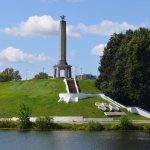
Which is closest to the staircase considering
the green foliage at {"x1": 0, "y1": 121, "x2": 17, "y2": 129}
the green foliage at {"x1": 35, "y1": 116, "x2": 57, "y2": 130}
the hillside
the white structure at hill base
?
the hillside

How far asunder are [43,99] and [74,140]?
4175cm

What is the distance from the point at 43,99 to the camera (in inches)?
4801

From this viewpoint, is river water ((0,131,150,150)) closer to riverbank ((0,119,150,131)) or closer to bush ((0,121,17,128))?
riverbank ((0,119,150,131))

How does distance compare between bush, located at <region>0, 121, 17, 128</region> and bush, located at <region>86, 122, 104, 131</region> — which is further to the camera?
bush, located at <region>0, 121, 17, 128</region>

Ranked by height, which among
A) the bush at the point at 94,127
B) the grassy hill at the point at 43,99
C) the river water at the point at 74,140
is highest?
the grassy hill at the point at 43,99

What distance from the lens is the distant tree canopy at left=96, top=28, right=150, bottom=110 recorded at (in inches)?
4577

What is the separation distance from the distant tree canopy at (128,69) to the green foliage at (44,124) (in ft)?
77.4

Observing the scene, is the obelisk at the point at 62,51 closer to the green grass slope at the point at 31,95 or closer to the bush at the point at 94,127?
the green grass slope at the point at 31,95

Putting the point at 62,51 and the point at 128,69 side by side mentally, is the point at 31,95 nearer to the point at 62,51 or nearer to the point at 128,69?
the point at 62,51

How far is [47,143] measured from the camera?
77.4 meters

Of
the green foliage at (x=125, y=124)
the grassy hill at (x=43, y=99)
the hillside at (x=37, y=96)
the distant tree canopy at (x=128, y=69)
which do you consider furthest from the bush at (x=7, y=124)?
the distant tree canopy at (x=128, y=69)

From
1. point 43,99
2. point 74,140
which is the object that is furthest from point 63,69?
point 74,140

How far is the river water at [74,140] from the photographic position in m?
73.6

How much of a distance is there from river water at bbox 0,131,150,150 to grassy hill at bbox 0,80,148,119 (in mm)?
18735
